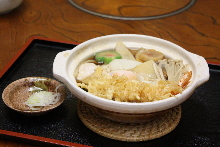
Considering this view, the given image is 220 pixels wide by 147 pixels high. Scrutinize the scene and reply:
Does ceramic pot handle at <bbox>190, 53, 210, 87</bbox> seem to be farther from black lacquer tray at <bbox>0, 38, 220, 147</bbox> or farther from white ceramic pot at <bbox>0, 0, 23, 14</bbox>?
white ceramic pot at <bbox>0, 0, 23, 14</bbox>

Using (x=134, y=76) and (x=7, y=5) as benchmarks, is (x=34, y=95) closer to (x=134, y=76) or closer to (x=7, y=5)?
(x=134, y=76)

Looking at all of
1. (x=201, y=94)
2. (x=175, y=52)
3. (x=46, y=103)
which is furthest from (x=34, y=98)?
(x=201, y=94)

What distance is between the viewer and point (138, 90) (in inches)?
44.1

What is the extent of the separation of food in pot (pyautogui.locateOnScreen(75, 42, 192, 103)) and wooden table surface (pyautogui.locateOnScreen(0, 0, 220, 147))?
0.60 meters

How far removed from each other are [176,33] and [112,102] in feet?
4.32

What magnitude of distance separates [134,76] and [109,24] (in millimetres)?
1090

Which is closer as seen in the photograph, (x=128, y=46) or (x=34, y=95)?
(x=34, y=95)

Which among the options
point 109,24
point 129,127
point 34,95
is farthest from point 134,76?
point 109,24

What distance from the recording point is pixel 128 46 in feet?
5.06

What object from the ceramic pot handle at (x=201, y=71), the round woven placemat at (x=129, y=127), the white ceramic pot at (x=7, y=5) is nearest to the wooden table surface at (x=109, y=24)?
the white ceramic pot at (x=7, y=5)

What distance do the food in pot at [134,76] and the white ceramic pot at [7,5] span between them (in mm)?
1185

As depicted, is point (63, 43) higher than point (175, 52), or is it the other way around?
point (175, 52)

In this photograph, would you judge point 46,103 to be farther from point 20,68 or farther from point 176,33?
point 176,33

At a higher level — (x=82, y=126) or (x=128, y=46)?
(x=128, y=46)
